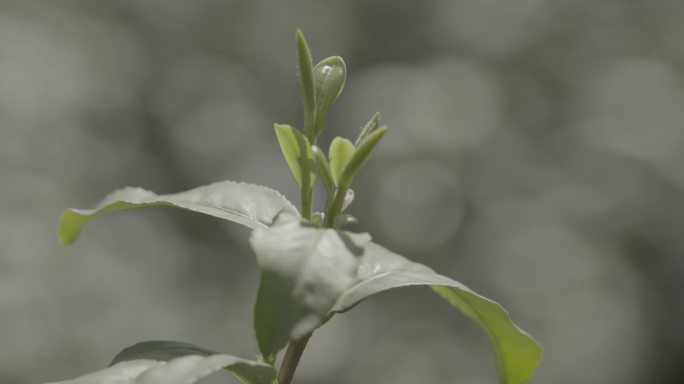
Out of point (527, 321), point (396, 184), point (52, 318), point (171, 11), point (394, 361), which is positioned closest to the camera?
point (52, 318)

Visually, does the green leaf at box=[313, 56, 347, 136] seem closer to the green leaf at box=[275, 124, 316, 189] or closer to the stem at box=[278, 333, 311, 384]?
the green leaf at box=[275, 124, 316, 189]

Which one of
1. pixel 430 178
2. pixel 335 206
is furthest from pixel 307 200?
Result: pixel 430 178

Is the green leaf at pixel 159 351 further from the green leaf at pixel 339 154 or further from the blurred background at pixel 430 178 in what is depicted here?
the blurred background at pixel 430 178

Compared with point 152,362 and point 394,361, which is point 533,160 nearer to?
point 394,361

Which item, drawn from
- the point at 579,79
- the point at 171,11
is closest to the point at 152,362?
the point at 579,79

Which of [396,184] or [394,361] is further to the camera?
[396,184]

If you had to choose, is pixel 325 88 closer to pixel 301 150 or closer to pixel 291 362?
pixel 301 150
